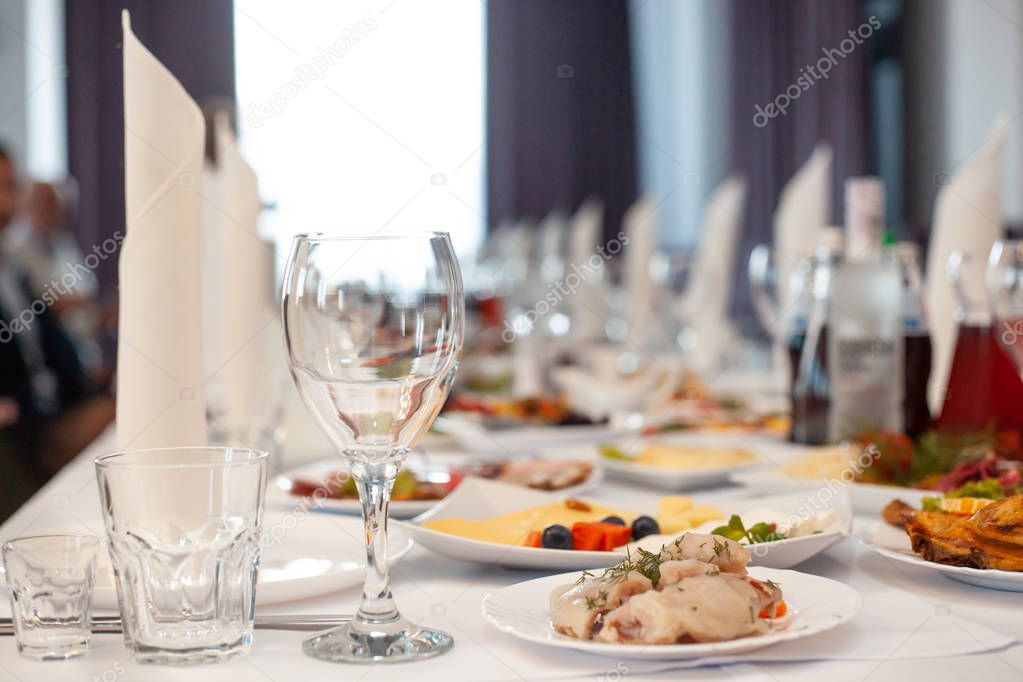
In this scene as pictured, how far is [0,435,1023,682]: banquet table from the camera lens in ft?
2.38

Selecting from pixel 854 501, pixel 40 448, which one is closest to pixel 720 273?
pixel 40 448

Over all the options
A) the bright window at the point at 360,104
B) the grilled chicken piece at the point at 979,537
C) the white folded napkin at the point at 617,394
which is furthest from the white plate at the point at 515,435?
the bright window at the point at 360,104

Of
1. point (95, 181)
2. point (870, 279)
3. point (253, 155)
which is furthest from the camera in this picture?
point (95, 181)

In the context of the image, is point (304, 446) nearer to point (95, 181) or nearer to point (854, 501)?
point (854, 501)

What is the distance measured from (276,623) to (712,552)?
12.4 inches

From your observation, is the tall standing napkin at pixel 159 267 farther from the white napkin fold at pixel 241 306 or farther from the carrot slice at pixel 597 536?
the white napkin fold at pixel 241 306

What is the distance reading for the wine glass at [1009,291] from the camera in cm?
129

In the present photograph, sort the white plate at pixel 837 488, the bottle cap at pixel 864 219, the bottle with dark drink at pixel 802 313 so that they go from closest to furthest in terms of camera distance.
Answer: the white plate at pixel 837 488 → the bottle cap at pixel 864 219 → the bottle with dark drink at pixel 802 313

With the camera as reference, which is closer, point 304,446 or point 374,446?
point 374,446

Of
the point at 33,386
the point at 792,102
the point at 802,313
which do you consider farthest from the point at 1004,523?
the point at 792,102

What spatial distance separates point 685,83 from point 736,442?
831 cm

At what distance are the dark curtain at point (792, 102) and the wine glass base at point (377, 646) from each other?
6299mm

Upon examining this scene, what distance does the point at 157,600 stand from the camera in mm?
765

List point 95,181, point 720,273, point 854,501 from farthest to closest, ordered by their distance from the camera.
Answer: point 95,181
point 720,273
point 854,501
